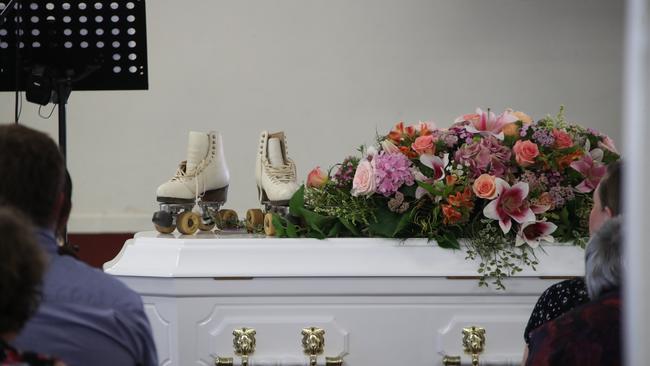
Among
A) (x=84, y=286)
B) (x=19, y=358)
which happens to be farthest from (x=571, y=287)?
(x=19, y=358)

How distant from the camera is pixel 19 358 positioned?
1.13 m

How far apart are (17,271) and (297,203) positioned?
4.94ft

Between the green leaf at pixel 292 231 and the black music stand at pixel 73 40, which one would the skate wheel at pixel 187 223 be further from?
the black music stand at pixel 73 40

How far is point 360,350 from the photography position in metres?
2.44

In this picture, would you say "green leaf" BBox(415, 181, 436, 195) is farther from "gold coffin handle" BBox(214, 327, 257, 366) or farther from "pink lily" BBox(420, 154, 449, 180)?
"gold coffin handle" BBox(214, 327, 257, 366)

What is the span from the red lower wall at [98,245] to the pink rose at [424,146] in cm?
300

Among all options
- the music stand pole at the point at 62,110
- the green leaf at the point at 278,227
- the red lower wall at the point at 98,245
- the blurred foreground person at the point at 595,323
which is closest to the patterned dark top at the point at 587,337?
the blurred foreground person at the point at 595,323

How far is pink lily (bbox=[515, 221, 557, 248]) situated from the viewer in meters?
2.45

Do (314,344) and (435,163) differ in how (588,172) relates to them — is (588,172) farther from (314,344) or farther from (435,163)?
(314,344)

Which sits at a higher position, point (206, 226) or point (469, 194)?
point (469, 194)

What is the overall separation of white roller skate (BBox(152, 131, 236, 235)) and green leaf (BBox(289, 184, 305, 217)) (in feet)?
0.94

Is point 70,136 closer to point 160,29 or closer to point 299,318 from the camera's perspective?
point 160,29

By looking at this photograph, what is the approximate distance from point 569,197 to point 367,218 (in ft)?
1.69

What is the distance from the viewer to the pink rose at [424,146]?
8.23 ft
